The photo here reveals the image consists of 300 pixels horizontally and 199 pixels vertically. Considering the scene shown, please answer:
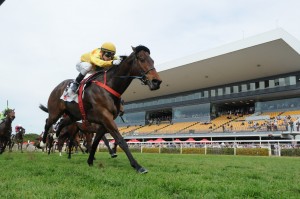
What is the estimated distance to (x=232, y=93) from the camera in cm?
3941

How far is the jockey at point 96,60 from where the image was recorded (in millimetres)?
6027

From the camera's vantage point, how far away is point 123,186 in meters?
3.54

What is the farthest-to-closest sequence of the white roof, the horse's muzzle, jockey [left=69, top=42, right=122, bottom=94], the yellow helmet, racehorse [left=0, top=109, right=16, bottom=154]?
1. the white roof
2. racehorse [left=0, top=109, right=16, bottom=154]
3. the yellow helmet
4. jockey [left=69, top=42, right=122, bottom=94]
5. the horse's muzzle

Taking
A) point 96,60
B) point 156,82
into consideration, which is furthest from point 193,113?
point 156,82

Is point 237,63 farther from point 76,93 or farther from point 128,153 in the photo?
point 128,153

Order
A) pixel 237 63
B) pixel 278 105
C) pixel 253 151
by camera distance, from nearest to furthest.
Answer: pixel 253 151, pixel 237 63, pixel 278 105

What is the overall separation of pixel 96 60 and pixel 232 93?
1386 inches

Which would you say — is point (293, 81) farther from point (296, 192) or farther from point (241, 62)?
point (296, 192)

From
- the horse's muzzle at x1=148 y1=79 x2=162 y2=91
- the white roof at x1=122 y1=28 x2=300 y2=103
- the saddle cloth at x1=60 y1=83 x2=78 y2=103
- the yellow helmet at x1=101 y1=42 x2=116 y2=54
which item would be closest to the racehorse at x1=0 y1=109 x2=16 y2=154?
the saddle cloth at x1=60 y1=83 x2=78 y2=103

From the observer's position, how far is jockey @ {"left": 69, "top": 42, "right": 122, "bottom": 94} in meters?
6.03

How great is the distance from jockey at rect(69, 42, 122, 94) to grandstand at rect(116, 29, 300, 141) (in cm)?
2305

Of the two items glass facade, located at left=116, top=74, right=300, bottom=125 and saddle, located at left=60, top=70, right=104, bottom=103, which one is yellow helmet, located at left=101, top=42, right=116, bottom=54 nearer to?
saddle, located at left=60, top=70, right=104, bottom=103

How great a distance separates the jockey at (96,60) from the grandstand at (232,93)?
23.0 meters

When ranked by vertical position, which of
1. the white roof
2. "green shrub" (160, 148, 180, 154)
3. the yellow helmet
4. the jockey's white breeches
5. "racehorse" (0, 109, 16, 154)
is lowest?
"green shrub" (160, 148, 180, 154)
